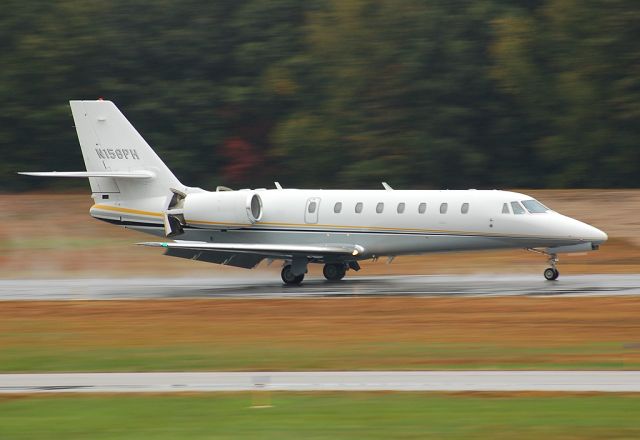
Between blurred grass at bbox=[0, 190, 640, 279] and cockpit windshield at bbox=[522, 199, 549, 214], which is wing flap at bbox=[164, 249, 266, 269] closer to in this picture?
blurred grass at bbox=[0, 190, 640, 279]

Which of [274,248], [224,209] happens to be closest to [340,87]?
[224,209]

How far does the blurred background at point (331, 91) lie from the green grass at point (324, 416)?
115 feet

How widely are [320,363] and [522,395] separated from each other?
14.3 ft

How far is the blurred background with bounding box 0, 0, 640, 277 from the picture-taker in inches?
2167

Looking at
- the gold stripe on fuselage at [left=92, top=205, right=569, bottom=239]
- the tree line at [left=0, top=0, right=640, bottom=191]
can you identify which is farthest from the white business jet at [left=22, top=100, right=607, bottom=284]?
the tree line at [left=0, top=0, right=640, bottom=191]

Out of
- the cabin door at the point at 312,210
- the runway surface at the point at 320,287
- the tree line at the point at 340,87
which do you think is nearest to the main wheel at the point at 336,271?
the runway surface at the point at 320,287

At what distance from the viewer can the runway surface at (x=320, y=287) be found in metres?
28.8

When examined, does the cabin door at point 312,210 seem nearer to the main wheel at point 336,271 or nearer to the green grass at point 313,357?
the main wheel at point 336,271

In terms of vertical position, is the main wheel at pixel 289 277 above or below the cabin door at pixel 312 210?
below

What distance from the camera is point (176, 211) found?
33625mm

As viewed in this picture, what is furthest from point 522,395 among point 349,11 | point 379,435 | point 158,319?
point 349,11

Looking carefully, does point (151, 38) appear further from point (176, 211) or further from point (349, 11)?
point (176, 211)

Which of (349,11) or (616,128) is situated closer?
(616,128)

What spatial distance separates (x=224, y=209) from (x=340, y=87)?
28.3m
